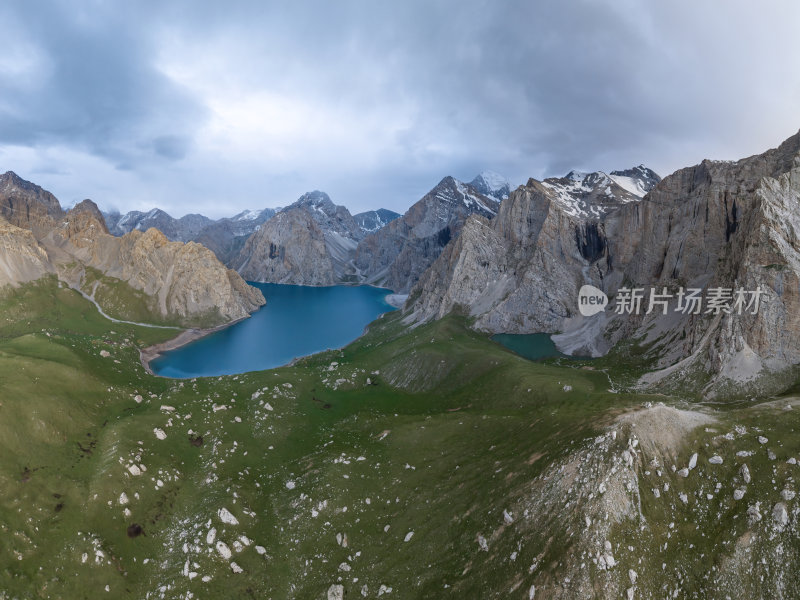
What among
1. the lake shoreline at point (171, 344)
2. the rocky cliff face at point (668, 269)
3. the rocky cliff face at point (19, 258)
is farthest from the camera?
the rocky cliff face at point (19, 258)

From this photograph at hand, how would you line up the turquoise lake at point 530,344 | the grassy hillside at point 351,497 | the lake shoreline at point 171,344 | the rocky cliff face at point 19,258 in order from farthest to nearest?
the rocky cliff face at point 19,258
the lake shoreline at point 171,344
the turquoise lake at point 530,344
the grassy hillside at point 351,497

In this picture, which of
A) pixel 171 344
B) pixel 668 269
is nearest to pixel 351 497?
pixel 668 269

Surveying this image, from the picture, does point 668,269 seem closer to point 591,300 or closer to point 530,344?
point 591,300

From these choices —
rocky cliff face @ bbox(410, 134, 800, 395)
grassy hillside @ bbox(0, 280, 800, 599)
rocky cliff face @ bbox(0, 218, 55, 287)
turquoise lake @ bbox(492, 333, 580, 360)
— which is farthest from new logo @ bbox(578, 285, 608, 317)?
rocky cliff face @ bbox(0, 218, 55, 287)

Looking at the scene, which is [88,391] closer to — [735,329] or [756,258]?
[735,329]

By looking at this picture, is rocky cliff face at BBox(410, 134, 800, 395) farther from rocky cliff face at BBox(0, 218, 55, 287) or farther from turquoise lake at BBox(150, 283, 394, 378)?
rocky cliff face at BBox(0, 218, 55, 287)

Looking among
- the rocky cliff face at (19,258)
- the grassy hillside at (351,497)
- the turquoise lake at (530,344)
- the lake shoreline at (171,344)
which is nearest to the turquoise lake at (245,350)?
the lake shoreline at (171,344)

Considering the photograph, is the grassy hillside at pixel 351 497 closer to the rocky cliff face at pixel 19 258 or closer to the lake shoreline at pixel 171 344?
the lake shoreline at pixel 171 344
